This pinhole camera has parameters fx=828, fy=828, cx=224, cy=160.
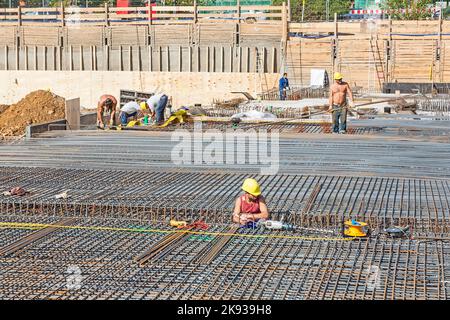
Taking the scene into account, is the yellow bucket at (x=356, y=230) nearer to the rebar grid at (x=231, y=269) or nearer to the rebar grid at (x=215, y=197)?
the rebar grid at (x=231, y=269)

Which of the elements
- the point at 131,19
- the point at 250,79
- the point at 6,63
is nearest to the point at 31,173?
the point at 250,79

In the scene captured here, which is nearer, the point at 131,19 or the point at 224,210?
the point at 224,210

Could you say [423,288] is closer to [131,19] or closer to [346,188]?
[346,188]

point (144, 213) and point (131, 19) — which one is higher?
point (131, 19)

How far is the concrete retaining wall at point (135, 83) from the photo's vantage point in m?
27.6

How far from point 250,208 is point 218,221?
40 centimetres

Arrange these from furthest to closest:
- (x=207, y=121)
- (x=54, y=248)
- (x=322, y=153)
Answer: (x=207, y=121) → (x=322, y=153) → (x=54, y=248)

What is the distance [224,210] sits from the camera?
8.80 meters

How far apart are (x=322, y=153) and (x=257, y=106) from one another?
22.4 feet

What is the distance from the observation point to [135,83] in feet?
94.3

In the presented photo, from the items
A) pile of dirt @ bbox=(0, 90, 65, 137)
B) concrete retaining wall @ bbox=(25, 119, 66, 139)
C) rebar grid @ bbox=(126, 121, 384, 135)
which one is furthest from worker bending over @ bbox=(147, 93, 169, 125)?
pile of dirt @ bbox=(0, 90, 65, 137)

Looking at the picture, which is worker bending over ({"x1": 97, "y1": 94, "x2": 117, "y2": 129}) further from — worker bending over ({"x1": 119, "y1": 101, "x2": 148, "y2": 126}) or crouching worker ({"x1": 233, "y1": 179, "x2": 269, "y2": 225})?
crouching worker ({"x1": 233, "y1": 179, "x2": 269, "y2": 225})

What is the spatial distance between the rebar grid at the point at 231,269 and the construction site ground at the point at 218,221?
1 cm

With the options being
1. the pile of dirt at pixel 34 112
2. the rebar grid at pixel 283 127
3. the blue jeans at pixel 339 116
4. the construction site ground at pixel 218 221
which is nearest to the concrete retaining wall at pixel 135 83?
the pile of dirt at pixel 34 112
